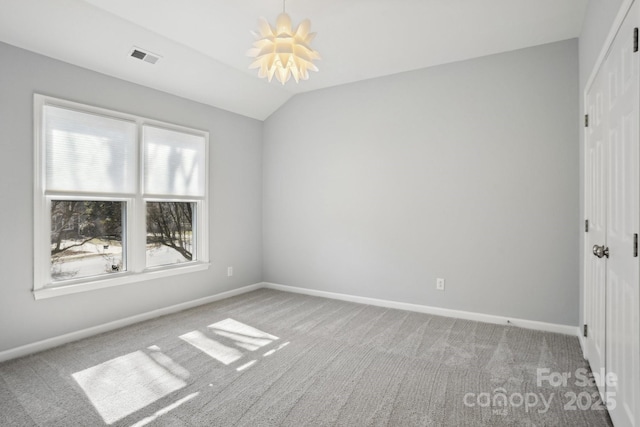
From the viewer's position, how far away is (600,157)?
231 centimetres

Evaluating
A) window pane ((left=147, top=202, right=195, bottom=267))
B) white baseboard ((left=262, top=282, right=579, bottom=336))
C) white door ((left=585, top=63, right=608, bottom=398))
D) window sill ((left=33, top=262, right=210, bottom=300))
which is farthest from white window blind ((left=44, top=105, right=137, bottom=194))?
white door ((left=585, top=63, right=608, bottom=398))

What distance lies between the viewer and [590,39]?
263 centimetres

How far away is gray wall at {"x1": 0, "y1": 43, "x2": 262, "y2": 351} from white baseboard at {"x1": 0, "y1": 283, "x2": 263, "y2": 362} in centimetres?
5

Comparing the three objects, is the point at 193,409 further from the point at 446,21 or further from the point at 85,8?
the point at 446,21

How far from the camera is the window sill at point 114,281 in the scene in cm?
299

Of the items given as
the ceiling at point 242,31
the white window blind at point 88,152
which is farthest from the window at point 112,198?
the ceiling at point 242,31

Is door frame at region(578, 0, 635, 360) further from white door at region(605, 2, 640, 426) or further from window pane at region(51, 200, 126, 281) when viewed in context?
window pane at region(51, 200, 126, 281)

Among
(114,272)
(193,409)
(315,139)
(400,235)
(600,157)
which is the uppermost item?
(315,139)

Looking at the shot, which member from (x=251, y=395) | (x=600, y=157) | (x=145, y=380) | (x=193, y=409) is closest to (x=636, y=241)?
(x=600, y=157)

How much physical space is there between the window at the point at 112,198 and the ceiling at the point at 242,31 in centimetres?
53

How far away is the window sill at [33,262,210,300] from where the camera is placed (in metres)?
2.99

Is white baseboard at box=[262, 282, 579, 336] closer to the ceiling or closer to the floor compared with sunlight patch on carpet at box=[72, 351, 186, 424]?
closer to the ceiling

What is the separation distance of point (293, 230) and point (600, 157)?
3.63m

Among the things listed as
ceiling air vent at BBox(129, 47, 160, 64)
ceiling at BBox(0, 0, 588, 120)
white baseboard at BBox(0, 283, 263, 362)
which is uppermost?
ceiling at BBox(0, 0, 588, 120)
